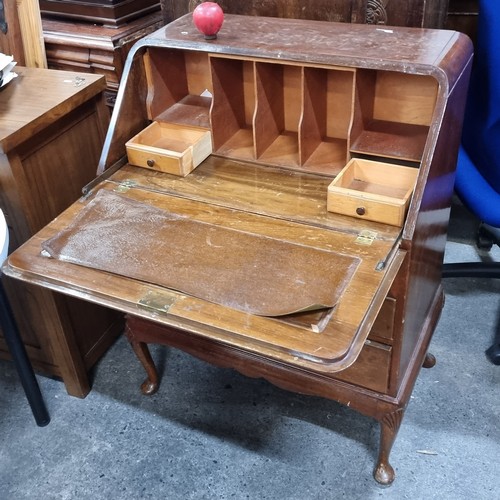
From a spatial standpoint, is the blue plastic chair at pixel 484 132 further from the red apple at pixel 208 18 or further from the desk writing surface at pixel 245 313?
the red apple at pixel 208 18

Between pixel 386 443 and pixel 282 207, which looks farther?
pixel 386 443

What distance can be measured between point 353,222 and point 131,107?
67cm

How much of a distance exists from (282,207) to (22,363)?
35.4 inches

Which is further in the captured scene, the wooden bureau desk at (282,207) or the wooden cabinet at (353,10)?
the wooden cabinet at (353,10)

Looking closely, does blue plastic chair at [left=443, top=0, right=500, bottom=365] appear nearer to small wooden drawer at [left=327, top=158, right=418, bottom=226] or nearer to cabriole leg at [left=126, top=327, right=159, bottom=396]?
small wooden drawer at [left=327, top=158, right=418, bottom=226]

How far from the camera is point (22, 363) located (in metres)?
1.72

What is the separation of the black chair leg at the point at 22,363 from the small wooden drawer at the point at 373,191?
35.0 inches

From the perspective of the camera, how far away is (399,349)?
4.61ft

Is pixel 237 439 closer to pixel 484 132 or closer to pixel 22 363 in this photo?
pixel 22 363

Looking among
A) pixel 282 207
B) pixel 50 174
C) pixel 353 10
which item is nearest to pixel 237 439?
pixel 282 207

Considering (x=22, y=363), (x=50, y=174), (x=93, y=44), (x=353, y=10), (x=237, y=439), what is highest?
(x=353, y=10)

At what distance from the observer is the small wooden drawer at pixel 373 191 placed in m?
1.27

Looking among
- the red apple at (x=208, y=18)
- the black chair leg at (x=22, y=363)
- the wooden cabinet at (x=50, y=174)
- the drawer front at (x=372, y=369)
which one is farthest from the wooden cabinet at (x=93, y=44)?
the drawer front at (x=372, y=369)

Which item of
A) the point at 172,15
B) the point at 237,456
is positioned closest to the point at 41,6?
the point at 172,15
